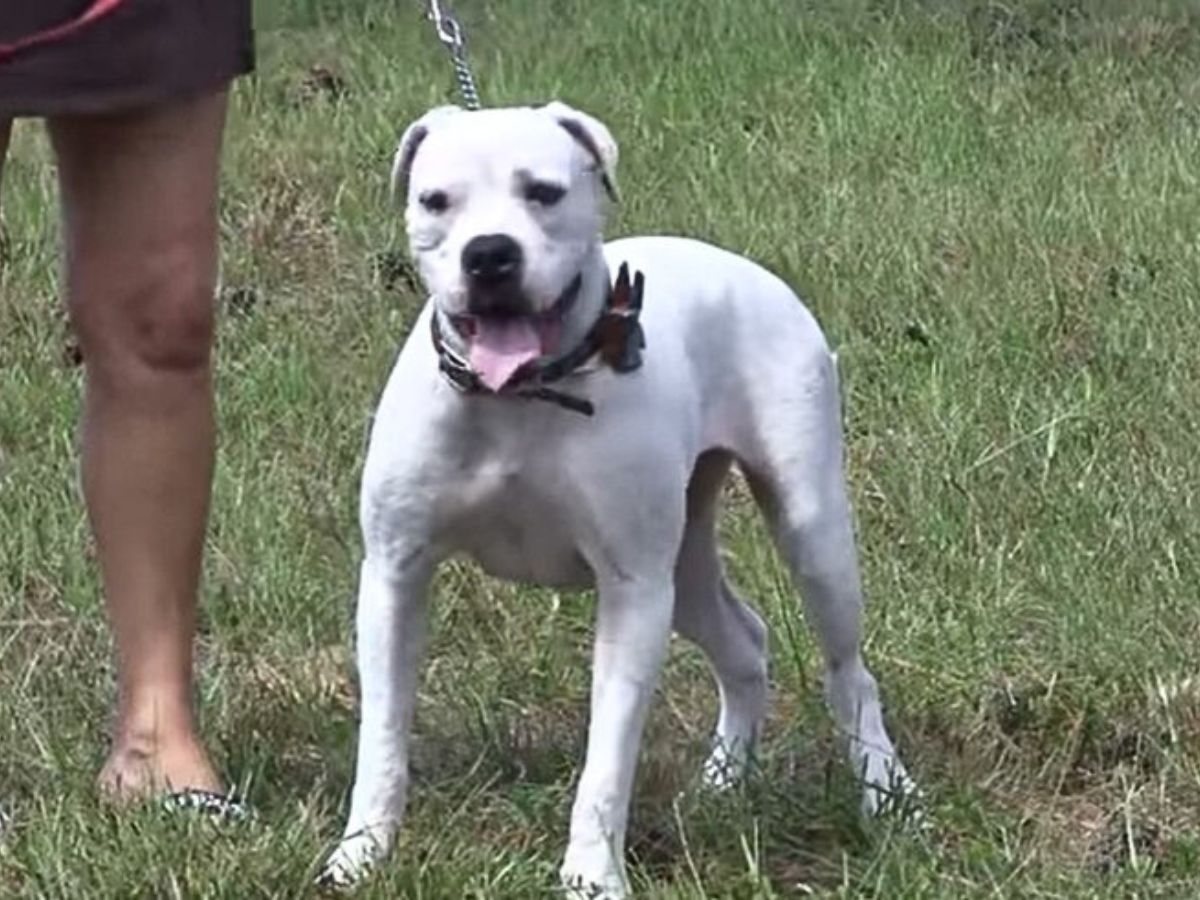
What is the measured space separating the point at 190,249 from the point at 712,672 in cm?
119

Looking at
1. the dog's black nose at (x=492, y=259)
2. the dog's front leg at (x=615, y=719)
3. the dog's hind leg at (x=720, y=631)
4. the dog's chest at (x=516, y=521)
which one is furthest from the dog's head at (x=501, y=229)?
the dog's hind leg at (x=720, y=631)

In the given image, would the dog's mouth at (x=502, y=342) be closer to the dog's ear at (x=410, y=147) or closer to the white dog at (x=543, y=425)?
the white dog at (x=543, y=425)

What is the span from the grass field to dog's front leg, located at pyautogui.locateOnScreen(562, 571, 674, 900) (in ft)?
0.31

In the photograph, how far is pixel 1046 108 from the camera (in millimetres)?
9828

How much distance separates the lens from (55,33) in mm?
4078

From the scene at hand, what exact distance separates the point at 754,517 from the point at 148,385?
5.70ft

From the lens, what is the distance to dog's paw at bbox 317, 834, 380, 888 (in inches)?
154

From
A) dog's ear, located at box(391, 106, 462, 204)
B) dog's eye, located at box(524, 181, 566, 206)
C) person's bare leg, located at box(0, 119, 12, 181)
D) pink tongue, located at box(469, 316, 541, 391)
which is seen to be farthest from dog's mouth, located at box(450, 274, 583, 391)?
person's bare leg, located at box(0, 119, 12, 181)

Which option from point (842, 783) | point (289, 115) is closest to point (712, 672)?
point (842, 783)

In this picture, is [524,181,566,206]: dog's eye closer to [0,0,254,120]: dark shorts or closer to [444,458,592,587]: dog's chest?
[444,458,592,587]: dog's chest

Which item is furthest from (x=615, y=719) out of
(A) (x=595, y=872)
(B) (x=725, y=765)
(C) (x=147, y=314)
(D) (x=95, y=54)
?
(D) (x=95, y=54)

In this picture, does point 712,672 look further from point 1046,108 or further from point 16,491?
point 1046,108

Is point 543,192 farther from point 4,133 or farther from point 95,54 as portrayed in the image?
point 4,133

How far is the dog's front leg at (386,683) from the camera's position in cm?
407
